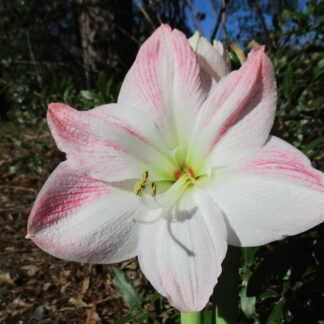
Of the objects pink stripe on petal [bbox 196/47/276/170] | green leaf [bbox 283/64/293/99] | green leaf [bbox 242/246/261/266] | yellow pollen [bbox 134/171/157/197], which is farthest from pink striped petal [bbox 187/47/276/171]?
green leaf [bbox 283/64/293/99]

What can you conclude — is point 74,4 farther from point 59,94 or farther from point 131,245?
point 131,245

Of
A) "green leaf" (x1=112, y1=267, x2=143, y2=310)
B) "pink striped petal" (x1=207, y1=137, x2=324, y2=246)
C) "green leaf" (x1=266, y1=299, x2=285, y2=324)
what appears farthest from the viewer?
"green leaf" (x1=112, y1=267, x2=143, y2=310)

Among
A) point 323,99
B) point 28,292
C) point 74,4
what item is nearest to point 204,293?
point 323,99

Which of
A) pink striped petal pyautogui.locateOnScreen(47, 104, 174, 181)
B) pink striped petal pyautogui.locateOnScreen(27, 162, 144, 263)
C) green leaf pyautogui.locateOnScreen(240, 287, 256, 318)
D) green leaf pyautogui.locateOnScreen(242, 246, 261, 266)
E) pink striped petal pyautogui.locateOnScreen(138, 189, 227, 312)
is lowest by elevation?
green leaf pyautogui.locateOnScreen(240, 287, 256, 318)

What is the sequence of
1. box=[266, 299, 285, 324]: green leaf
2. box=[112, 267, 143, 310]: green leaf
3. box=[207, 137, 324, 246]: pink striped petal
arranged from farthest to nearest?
box=[112, 267, 143, 310]: green leaf < box=[266, 299, 285, 324]: green leaf < box=[207, 137, 324, 246]: pink striped petal

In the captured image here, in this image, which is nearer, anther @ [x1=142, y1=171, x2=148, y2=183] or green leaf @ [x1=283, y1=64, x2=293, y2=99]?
anther @ [x1=142, y1=171, x2=148, y2=183]

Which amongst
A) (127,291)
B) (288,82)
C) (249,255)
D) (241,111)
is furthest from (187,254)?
(288,82)

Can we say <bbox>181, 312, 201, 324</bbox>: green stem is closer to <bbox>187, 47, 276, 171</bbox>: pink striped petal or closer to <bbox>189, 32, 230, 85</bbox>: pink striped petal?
<bbox>187, 47, 276, 171</bbox>: pink striped petal
